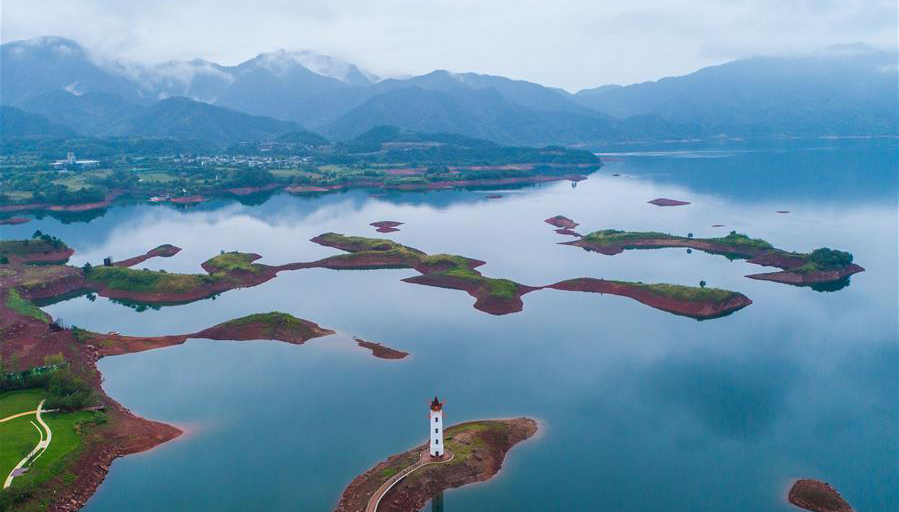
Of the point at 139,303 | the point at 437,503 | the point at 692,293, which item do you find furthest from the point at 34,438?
the point at 692,293

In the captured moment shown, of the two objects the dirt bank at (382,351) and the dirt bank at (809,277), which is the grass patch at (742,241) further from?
the dirt bank at (382,351)

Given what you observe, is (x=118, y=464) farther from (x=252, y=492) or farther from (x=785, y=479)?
(x=785, y=479)

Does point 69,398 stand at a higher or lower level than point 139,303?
higher

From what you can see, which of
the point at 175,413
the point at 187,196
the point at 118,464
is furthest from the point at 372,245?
the point at 187,196

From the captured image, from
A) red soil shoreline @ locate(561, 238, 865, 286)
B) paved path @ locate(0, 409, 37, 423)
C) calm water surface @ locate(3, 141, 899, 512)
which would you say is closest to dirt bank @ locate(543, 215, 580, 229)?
red soil shoreline @ locate(561, 238, 865, 286)

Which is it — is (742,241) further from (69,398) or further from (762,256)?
(69,398)
